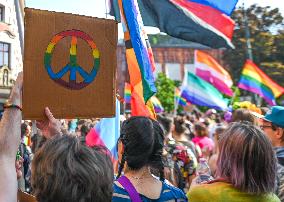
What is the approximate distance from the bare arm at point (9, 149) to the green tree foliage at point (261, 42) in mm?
42447

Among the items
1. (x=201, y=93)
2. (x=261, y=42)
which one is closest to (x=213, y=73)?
(x=201, y=93)

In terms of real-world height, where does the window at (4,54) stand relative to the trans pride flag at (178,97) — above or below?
above

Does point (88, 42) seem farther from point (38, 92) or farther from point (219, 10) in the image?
point (219, 10)

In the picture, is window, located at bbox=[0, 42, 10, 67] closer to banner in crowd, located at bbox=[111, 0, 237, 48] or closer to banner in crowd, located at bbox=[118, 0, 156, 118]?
banner in crowd, located at bbox=[111, 0, 237, 48]

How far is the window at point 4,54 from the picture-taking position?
27406 millimetres

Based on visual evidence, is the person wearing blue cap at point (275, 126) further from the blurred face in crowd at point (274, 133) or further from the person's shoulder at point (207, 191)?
the person's shoulder at point (207, 191)

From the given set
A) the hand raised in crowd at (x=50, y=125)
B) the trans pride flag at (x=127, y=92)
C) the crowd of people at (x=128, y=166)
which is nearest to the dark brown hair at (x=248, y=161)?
the crowd of people at (x=128, y=166)

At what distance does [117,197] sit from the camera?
277 centimetres

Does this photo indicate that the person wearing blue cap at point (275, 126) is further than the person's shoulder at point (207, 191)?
Yes

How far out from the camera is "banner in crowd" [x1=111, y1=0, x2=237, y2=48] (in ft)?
18.2

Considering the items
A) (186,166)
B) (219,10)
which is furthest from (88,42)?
(219,10)

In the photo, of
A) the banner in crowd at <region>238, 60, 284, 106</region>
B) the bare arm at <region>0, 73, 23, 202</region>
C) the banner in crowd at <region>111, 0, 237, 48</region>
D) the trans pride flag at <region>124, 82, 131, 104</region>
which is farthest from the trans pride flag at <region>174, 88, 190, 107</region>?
the bare arm at <region>0, 73, 23, 202</region>

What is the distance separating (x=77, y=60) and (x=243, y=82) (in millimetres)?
12274

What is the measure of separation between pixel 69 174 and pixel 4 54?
26.5 metres
